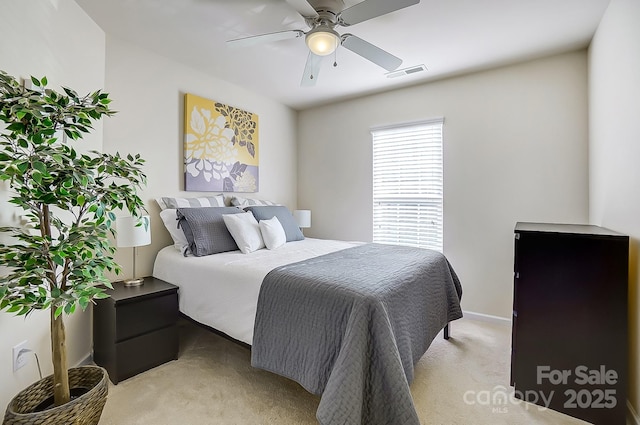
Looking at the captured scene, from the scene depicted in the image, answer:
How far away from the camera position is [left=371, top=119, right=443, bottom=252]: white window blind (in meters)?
3.44

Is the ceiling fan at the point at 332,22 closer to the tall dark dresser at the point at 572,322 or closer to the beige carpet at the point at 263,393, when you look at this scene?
the tall dark dresser at the point at 572,322

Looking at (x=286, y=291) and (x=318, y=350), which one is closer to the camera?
(x=318, y=350)

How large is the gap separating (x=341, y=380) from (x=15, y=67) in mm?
2286

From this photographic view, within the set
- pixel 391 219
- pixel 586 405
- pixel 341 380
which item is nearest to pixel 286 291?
pixel 341 380

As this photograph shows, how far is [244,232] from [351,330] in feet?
5.15

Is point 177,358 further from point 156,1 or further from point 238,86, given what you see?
point 238,86

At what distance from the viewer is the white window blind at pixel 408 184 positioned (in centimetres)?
344

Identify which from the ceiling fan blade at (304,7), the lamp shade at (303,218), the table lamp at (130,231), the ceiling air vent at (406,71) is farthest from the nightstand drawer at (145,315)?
the ceiling air vent at (406,71)

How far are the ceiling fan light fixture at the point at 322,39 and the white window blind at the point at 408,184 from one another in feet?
5.87

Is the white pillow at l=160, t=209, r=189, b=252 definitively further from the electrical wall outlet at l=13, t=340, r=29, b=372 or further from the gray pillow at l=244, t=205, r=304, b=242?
the electrical wall outlet at l=13, t=340, r=29, b=372

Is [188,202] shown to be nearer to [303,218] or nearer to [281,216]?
[281,216]

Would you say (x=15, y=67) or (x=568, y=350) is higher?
(x=15, y=67)

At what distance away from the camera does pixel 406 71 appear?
3.16m

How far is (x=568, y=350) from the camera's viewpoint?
1781 mm
